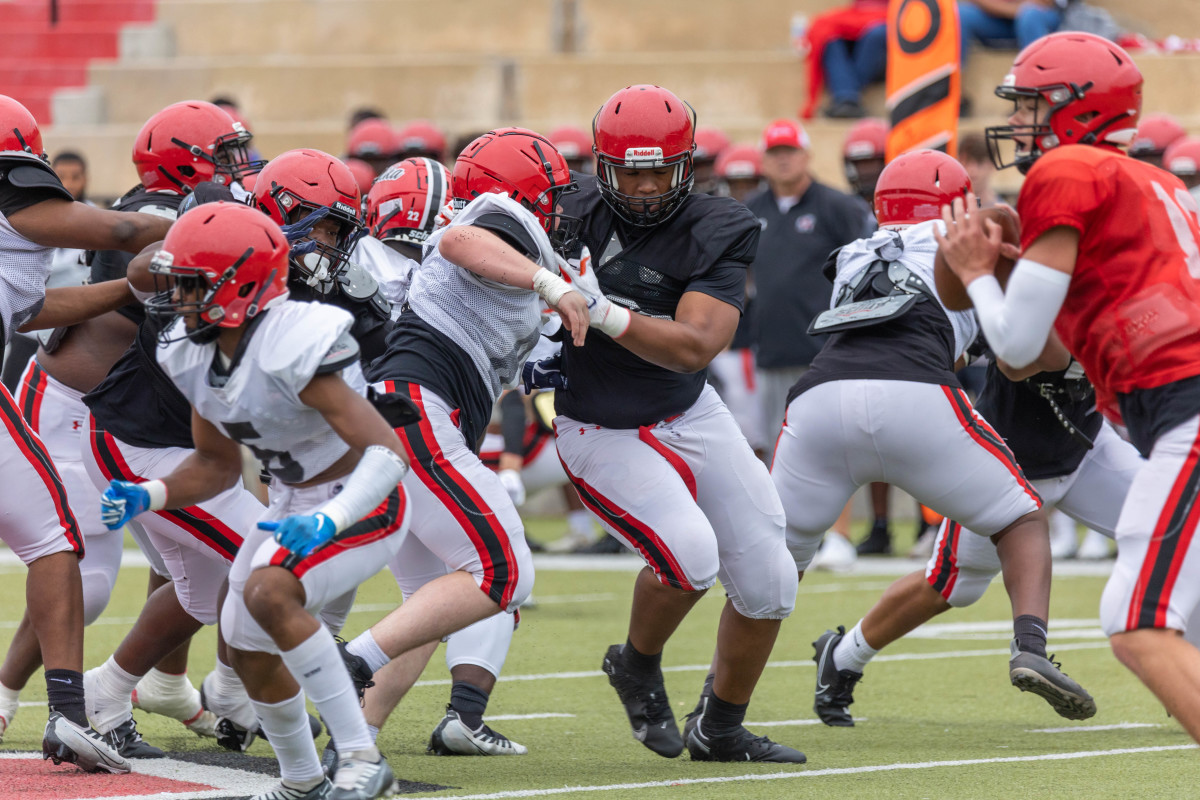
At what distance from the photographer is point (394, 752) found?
4.71 m

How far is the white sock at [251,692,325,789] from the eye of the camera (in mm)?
3660

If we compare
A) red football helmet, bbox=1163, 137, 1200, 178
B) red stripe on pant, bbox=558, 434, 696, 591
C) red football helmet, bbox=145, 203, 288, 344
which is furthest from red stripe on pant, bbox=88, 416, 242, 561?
red football helmet, bbox=1163, 137, 1200, 178

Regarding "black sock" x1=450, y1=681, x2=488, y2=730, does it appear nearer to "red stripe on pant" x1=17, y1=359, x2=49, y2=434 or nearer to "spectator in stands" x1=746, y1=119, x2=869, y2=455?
"red stripe on pant" x1=17, y1=359, x2=49, y2=434

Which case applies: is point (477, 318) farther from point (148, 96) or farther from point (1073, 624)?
point (148, 96)

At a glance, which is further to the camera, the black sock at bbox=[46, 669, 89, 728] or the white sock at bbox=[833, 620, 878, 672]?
the white sock at bbox=[833, 620, 878, 672]

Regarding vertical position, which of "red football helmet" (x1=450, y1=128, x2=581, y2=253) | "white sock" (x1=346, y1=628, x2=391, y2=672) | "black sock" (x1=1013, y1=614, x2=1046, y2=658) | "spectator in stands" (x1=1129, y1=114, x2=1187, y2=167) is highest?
"red football helmet" (x1=450, y1=128, x2=581, y2=253)

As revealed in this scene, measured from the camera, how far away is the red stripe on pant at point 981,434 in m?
4.73

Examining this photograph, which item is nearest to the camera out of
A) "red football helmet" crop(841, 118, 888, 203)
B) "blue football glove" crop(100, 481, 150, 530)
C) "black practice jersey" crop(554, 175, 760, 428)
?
"blue football glove" crop(100, 481, 150, 530)

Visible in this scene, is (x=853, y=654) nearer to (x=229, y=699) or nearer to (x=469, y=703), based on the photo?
(x=469, y=703)

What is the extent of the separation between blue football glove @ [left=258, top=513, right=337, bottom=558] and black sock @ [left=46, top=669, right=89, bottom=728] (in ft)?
3.90

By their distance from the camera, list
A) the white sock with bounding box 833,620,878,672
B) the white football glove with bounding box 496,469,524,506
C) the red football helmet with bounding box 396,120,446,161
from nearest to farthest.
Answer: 1. the white sock with bounding box 833,620,878,672
2. the white football glove with bounding box 496,469,524,506
3. the red football helmet with bounding box 396,120,446,161

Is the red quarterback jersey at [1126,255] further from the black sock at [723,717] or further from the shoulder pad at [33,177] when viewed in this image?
the shoulder pad at [33,177]

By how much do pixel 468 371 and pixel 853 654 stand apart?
5.66 ft

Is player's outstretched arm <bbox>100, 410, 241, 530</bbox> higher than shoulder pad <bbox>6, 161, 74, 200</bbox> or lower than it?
lower
